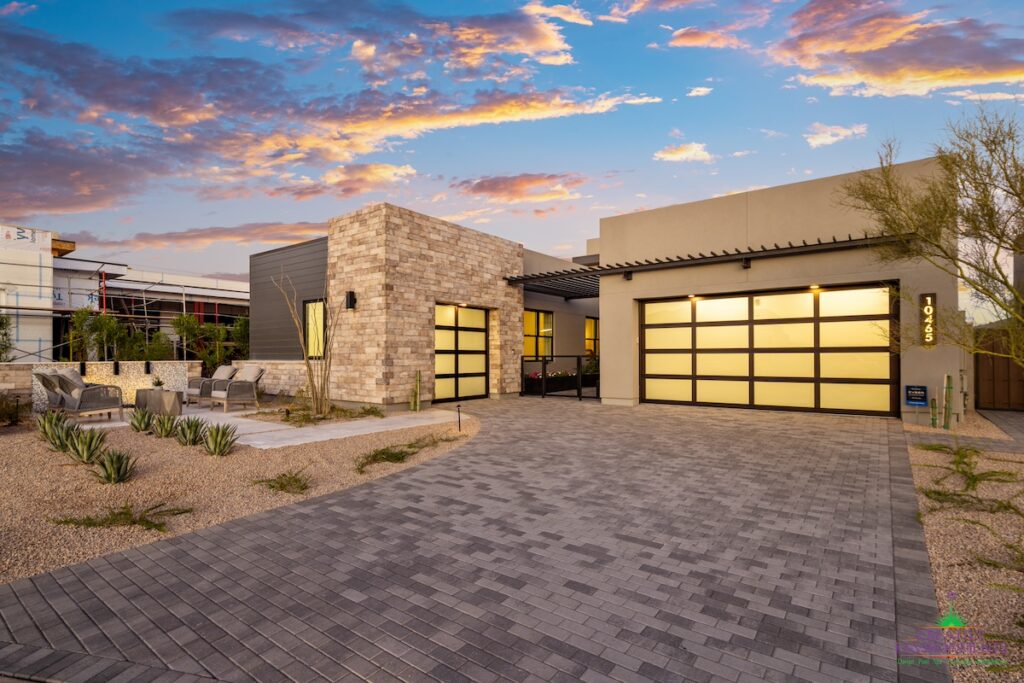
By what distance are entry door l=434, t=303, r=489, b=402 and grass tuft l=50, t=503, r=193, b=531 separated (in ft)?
26.8

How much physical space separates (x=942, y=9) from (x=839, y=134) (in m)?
2.87

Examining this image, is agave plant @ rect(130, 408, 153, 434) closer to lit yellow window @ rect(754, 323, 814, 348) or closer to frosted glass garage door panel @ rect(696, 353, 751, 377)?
frosted glass garage door panel @ rect(696, 353, 751, 377)

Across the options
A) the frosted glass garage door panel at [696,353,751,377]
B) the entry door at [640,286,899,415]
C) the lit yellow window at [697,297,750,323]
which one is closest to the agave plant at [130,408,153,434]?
the entry door at [640,286,899,415]

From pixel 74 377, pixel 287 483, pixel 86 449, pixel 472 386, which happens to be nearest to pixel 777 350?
pixel 472 386

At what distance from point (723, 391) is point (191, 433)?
10817 millimetres

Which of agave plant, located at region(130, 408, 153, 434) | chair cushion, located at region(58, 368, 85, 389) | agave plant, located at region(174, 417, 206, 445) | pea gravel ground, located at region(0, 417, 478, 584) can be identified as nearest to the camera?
pea gravel ground, located at region(0, 417, 478, 584)

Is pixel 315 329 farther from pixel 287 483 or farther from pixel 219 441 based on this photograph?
pixel 287 483

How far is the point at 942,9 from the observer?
689 centimetres

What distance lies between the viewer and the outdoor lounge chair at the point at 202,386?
11352 mm

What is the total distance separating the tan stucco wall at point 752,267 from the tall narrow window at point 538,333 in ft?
13.4

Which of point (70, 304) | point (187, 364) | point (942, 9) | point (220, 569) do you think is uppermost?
point (942, 9)

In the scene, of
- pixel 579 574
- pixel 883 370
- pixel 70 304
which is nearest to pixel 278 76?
pixel 579 574

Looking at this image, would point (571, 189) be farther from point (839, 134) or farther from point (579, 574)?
point (579, 574)

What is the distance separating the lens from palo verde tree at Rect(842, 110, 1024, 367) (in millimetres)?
5672
